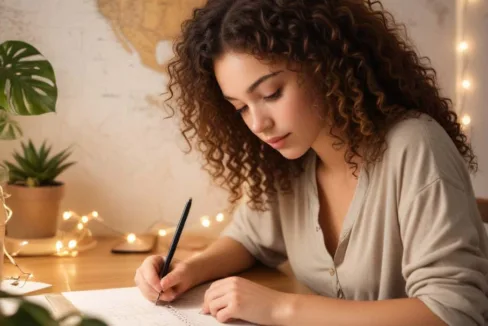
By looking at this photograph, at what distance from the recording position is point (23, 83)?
4.06ft

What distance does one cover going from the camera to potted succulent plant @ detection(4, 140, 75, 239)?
4.85 feet

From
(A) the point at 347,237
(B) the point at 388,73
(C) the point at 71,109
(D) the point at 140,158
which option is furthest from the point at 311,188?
(C) the point at 71,109

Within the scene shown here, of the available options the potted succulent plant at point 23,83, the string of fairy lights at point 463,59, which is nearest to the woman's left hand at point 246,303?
the potted succulent plant at point 23,83

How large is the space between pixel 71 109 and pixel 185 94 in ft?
1.42

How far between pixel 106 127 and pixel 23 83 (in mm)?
429

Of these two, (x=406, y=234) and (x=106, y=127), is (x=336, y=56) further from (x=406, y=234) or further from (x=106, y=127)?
(x=106, y=127)

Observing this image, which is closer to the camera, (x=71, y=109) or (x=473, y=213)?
(x=473, y=213)

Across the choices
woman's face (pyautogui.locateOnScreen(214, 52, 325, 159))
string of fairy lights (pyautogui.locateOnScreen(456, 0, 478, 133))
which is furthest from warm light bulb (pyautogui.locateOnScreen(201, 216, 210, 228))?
string of fairy lights (pyautogui.locateOnScreen(456, 0, 478, 133))

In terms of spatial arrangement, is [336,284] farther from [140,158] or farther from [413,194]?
[140,158]

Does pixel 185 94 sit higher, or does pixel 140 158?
pixel 185 94

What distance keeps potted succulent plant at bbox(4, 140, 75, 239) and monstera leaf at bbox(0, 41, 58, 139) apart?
0.27m

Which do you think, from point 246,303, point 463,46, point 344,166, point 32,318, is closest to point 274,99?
point 344,166

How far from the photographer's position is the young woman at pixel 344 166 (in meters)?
0.99

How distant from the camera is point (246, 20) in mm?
1105
